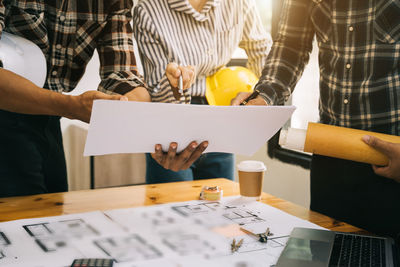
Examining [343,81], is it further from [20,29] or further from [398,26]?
[20,29]

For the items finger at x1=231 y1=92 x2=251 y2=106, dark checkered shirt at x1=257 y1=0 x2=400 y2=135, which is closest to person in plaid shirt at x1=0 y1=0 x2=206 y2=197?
finger at x1=231 y1=92 x2=251 y2=106

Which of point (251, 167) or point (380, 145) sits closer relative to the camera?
point (380, 145)

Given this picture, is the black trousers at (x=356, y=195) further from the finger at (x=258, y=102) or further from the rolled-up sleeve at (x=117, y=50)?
the rolled-up sleeve at (x=117, y=50)

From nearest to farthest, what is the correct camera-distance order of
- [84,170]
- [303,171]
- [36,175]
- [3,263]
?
1. [3,263]
2. [36,175]
3. [303,171]
4. [84,170]

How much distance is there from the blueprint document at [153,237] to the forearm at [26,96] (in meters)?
0.31

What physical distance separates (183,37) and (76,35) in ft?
1.69

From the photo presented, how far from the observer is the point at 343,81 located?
→ 1.22 meters

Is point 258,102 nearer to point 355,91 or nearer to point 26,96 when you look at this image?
point 355,91

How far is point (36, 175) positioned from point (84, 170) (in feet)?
7.45

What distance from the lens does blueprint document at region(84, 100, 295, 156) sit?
0.87m

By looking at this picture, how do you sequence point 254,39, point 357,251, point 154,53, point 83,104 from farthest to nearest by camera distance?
1. point 254,39
2. point 154,53
3. point 83,104
4. point 357,251

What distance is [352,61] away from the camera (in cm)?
120

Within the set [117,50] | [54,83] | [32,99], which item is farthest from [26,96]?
[117,50]

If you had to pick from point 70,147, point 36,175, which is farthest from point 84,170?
point 36,175
